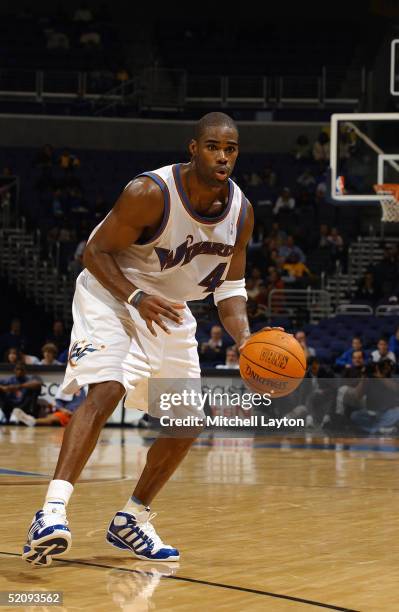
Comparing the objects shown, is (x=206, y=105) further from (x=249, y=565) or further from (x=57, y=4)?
(x=249, y=565)

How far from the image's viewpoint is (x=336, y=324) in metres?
18.2

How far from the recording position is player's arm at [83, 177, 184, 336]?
4.82 meters

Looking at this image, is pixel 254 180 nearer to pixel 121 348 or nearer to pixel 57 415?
pixel 57 415

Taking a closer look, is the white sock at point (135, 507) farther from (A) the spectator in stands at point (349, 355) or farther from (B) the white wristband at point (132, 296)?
(A) the spectator in stands at point (349, 355)

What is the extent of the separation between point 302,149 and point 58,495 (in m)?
20.6

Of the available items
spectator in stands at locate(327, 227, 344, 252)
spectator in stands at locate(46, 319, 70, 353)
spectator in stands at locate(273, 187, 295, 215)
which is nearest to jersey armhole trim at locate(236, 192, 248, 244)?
spectator in stands at locate(46, 319, 70, 353)

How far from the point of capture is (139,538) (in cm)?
501

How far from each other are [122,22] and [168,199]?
79.2ft

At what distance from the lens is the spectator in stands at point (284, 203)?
900 inches

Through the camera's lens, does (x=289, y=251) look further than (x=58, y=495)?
Yes

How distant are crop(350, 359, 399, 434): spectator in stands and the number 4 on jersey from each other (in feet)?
32.0

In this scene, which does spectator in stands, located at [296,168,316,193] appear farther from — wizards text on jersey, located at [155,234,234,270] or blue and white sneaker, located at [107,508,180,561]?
→ blue and white sneaker, located at [107,508,180,561]

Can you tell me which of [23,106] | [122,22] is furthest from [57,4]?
[23,106]

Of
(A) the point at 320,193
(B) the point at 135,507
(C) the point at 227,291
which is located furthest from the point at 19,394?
(B) the point at 135,507
